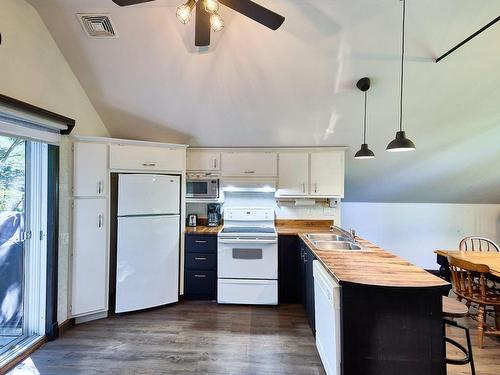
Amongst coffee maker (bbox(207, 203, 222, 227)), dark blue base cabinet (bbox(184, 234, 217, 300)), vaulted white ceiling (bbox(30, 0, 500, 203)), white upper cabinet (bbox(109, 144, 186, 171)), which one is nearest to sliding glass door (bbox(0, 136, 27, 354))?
white upper cabinet (bbox(109, 144, 186, 171))

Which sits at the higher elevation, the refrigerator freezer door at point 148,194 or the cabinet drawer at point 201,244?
the refrigerator freezer door at point 148,194

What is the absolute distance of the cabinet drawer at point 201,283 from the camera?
322 cm

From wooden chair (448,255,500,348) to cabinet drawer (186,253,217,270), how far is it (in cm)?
263

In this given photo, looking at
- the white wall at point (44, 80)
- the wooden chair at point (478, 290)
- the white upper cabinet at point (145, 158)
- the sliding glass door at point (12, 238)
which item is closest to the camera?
the white wall at point (44, 80)

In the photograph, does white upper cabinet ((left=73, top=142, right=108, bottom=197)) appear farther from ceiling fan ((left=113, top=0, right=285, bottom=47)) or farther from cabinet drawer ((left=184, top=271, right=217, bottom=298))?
ceiling fan ((left=113, top=0, right=285, bottom=47))

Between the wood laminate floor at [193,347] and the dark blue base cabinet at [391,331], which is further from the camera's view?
the wood laminate floor at [193,347]

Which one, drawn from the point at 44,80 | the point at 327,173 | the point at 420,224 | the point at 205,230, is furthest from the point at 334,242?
the point at 44,80

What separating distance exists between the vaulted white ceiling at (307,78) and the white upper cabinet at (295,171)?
26 cm

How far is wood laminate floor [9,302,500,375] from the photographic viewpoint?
6.73 feet

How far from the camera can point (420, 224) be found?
4461 mm

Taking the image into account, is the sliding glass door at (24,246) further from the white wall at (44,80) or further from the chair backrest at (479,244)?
the chair backrest at (479,244)

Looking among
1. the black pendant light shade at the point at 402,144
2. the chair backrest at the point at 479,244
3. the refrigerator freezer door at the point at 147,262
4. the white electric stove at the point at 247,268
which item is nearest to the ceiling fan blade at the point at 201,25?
the black pendant light shade at the point at 402,144

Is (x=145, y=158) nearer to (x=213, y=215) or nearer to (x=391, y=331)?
(x=213, y=215)

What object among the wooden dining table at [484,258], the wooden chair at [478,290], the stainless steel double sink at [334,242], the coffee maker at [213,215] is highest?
the coffee maker at [213,215]
